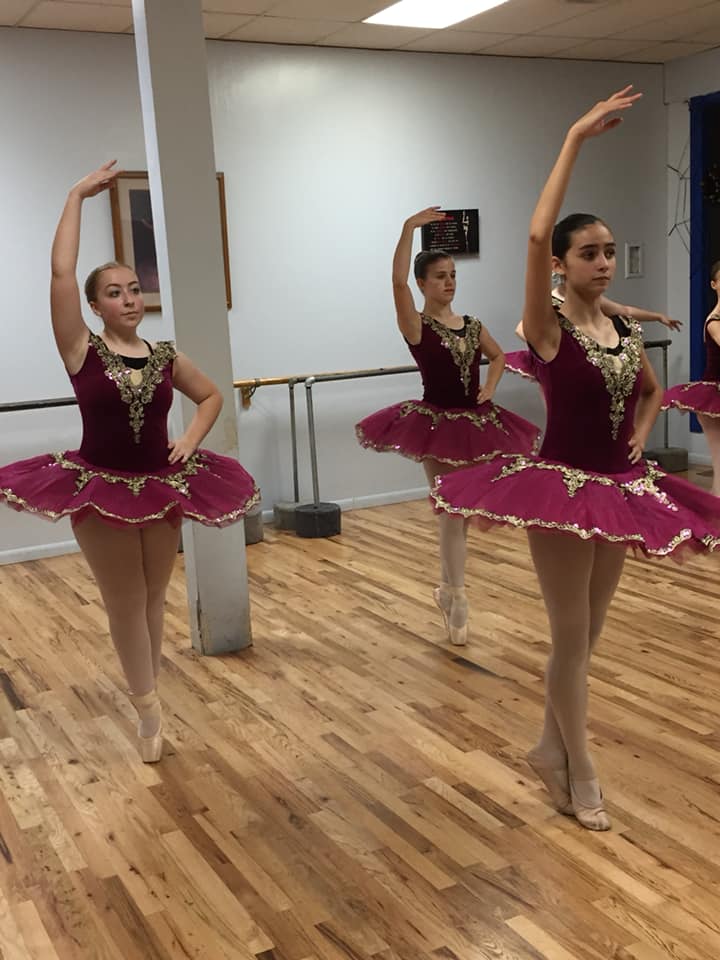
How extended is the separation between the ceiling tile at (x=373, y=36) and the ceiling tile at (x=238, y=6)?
0.62 m

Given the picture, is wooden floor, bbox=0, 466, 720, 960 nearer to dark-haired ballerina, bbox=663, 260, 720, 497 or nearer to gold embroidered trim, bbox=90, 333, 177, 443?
dark-haired ballerina, bbox=663, 260, 720, 497

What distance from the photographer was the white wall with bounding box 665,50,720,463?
7090 mm

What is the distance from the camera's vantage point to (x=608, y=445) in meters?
2.49

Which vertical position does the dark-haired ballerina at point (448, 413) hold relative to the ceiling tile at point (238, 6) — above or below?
below

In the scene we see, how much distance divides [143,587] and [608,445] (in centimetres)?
136

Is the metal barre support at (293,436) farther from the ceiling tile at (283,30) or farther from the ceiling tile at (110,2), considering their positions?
the ceiling tile at (110,2)

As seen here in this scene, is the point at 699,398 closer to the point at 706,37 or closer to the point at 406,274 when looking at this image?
the point at 406,274

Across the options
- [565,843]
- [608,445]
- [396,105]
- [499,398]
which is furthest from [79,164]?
[565,843]

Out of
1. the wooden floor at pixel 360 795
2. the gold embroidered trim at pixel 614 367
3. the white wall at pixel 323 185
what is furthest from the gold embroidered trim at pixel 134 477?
the white wall at pixel 323 185

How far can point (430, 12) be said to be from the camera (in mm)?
5660

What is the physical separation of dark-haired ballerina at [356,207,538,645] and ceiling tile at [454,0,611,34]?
2.33 metres

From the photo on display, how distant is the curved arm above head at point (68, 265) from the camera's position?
2.81 meters

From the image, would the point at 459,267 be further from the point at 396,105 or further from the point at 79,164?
the point at 79,164

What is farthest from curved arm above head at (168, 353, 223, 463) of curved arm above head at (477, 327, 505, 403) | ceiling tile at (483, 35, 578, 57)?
ceiling tile at (483, 35, 578, 57)
